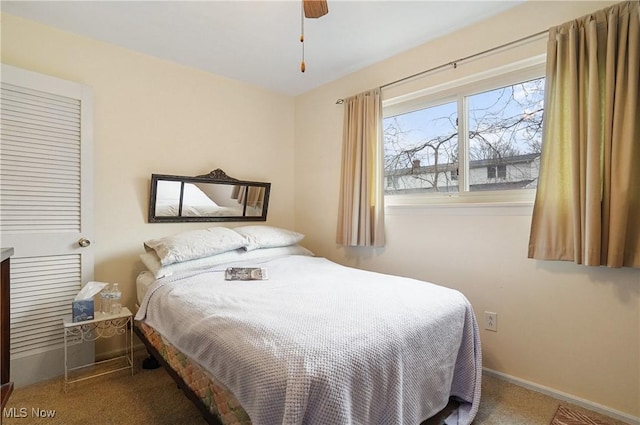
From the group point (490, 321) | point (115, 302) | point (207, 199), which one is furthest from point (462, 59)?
point (115, 302)

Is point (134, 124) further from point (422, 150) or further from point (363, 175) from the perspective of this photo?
point (422, 150)

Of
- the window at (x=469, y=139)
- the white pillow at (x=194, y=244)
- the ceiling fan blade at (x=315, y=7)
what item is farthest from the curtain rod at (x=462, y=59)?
the white pillow at (x=194, y=244)

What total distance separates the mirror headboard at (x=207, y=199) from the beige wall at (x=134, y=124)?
0.29 ft

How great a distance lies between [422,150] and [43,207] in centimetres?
274

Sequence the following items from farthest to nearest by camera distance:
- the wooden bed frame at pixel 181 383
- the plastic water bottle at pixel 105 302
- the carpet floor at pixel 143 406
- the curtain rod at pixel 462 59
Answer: the plastic water bottle at pixel 105 302
the curtain rod at pixel 462 59
the carpet floor at pixel 143 406
the wooden bed frame at pixel 181 383

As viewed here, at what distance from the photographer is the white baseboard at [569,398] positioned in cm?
166

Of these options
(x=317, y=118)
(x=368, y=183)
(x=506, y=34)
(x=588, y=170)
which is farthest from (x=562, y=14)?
(x=317, y=118)

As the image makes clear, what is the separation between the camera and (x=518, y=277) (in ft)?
6.56

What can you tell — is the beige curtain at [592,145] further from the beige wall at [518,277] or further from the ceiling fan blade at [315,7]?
the ceiling fan blade at [315,7]

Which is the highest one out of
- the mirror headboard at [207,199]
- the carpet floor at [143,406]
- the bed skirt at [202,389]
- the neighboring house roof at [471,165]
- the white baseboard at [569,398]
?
the neighboring house roof at [471,165]

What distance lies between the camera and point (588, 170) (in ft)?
5.34

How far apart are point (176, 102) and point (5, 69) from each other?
1.06m

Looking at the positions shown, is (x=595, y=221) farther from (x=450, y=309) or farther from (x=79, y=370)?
(x=79, y=370)

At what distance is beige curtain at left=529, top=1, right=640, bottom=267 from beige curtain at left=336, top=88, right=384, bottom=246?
1117mm
